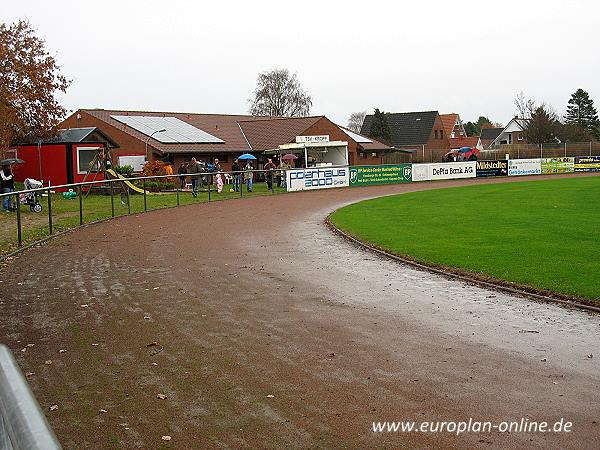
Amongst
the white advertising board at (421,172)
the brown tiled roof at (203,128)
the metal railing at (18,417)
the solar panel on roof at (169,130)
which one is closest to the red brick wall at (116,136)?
the brown tiled roof at (203,128)

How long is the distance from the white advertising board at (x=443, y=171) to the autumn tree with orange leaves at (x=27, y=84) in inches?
906

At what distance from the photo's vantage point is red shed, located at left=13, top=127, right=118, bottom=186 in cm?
4331

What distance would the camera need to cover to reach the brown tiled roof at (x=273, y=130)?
6116 cm

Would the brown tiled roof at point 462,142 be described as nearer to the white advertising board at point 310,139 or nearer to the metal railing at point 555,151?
the metal railing at point 555,151

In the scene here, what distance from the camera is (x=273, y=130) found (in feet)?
209

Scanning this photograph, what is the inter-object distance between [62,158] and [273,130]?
2393cm

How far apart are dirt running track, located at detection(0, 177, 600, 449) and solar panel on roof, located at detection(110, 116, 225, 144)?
39871mm

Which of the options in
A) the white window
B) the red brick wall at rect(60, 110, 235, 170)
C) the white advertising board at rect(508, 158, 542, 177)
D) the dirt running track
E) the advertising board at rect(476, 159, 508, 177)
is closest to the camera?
the dirt running track

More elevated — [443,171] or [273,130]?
[273,130]

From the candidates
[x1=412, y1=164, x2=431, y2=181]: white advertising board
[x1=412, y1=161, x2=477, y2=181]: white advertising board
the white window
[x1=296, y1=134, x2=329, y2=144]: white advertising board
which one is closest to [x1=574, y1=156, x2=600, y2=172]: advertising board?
[x1=412, y1=161, x2=477, y2=181]: white advertising board

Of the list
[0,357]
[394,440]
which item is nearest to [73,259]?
[394,440]

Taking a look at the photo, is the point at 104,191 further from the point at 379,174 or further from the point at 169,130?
the point at 169,130

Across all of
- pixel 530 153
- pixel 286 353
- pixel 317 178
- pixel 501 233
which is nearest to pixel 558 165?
pixel 530 153

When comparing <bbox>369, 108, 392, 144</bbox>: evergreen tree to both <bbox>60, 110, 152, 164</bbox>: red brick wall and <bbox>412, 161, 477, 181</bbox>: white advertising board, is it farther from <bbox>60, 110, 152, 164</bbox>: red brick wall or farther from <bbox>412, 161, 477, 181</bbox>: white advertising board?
<bbox>60, 110, 152, 164</bbox>: red brick wall
